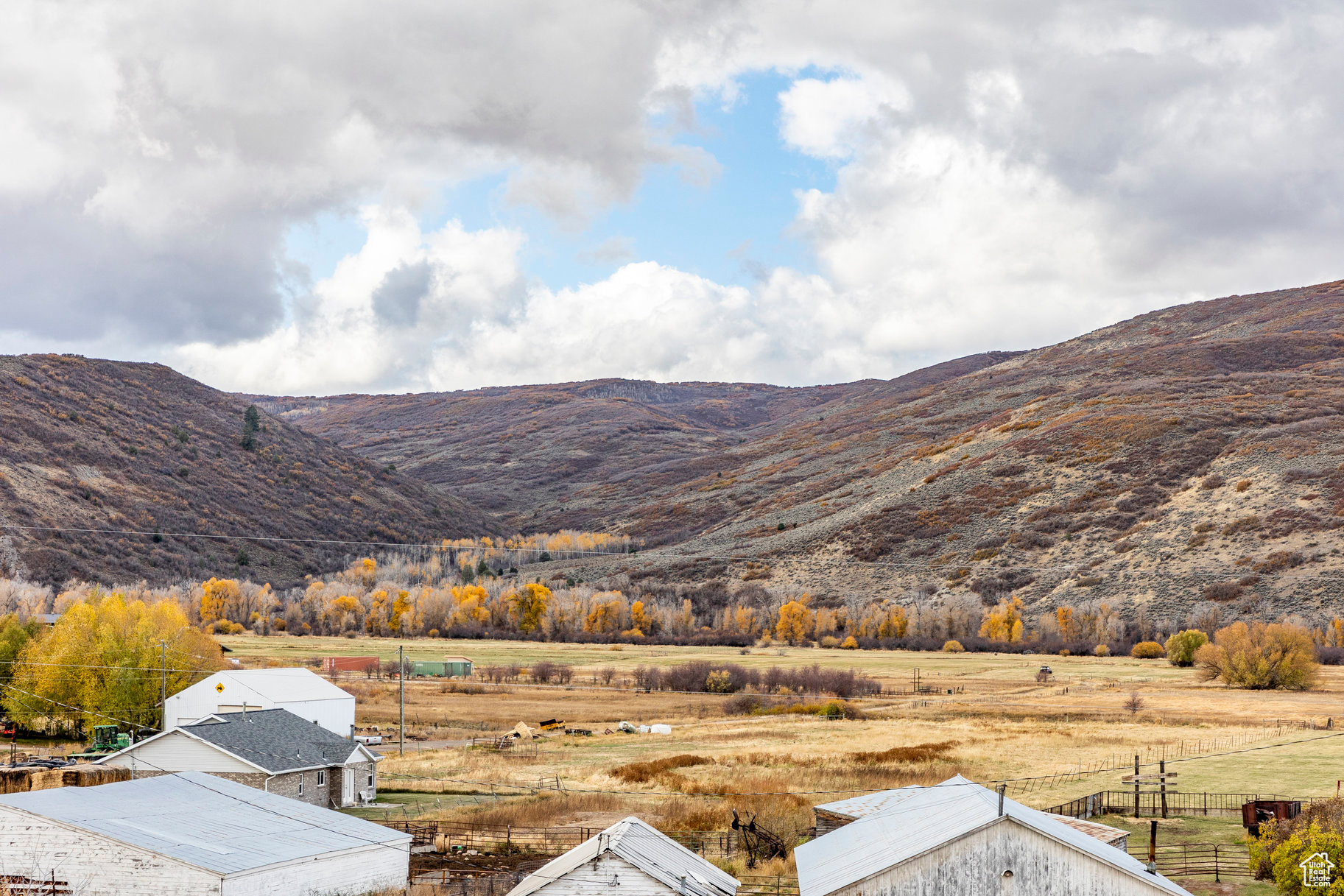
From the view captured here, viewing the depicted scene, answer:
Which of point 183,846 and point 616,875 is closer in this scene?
point 616,875

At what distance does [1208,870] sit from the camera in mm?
29234

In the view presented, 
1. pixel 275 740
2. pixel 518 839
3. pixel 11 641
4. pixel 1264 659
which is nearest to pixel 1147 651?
pixel 1264 659

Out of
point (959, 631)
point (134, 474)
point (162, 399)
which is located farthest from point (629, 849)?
point (162, 399)

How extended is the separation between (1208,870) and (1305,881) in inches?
247

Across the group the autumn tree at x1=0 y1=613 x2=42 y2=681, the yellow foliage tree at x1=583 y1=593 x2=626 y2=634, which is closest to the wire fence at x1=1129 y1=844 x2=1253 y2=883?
the autumn tree at x1=0 y1=613 x2=42 y2=681

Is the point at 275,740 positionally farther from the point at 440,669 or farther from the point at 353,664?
the point at 440,669

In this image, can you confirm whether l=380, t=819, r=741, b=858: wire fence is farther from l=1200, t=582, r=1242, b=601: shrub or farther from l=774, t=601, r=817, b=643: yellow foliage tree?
l=1200, t=582, r=1242, b=601: shrub

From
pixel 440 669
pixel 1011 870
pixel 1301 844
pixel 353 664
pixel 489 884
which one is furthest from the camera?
pixel 440 669

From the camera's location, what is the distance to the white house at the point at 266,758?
37.0m

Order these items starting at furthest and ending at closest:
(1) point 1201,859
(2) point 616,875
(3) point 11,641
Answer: (3) point 11,641 < (1) point 1201,859 < (2) point 616,875

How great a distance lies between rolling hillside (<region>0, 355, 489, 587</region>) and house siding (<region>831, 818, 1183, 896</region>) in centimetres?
11181

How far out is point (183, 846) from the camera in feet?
80.1

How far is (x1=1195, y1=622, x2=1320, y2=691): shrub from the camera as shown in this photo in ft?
254

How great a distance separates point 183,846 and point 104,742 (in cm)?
2865
